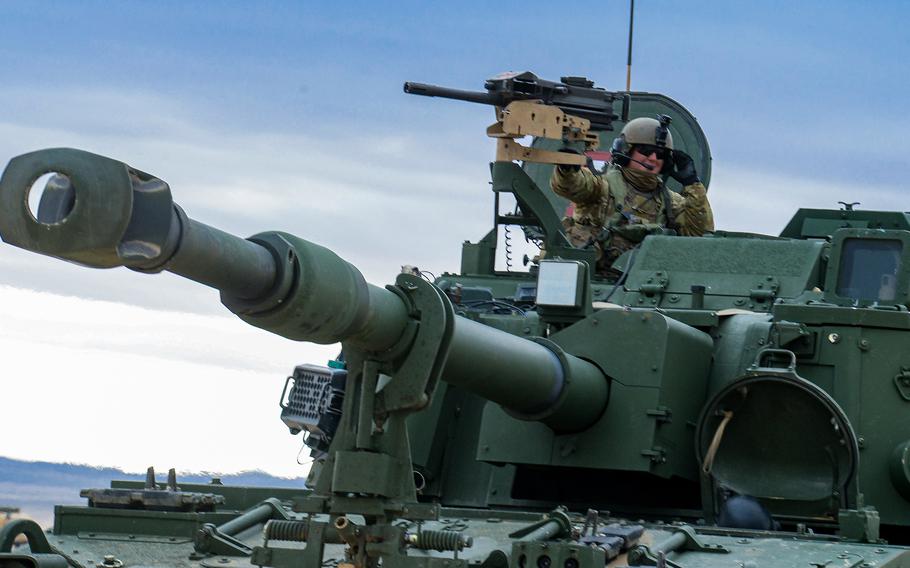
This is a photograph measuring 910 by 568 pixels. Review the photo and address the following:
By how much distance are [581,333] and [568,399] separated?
30.6 inches

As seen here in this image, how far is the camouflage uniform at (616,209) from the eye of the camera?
49.4 feet

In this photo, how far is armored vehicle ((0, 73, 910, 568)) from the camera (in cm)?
744

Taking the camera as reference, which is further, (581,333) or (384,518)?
(581,333)

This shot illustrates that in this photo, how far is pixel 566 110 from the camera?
1537 cm

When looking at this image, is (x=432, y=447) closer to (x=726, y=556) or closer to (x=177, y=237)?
(x=726, y=556)

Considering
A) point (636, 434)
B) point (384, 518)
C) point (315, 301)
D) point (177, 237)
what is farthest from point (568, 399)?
point (177, 237)

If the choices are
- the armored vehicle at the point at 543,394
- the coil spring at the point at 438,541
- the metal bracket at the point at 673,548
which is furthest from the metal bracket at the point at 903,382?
the coil spring at the point at 438,541

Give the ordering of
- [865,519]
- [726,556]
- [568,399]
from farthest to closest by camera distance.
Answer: [568,399] < [865,519] < [726,556]

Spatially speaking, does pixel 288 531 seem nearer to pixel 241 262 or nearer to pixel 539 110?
pixel 241 262

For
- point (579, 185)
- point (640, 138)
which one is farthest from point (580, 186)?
point (640, 138)

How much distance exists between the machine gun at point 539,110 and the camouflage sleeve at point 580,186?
0.19m

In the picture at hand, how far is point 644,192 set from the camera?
1567cm

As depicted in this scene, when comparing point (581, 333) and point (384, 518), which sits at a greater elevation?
point (581, 333)

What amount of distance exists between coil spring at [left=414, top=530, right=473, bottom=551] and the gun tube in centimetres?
95
